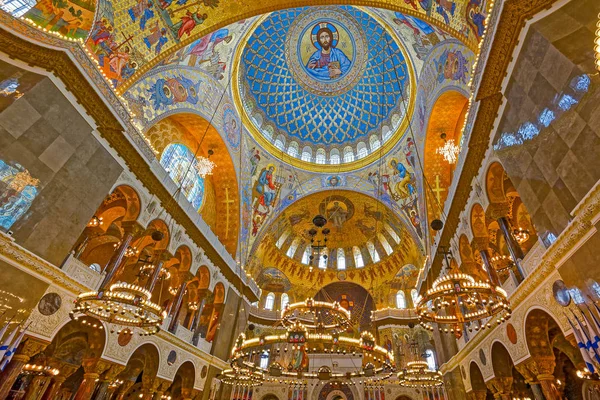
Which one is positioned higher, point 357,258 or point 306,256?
point 357,258

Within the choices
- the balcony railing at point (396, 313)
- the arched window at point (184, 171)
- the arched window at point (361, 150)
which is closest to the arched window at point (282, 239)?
the arched window at point (184, 171)

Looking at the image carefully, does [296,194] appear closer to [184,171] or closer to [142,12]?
[184,171]

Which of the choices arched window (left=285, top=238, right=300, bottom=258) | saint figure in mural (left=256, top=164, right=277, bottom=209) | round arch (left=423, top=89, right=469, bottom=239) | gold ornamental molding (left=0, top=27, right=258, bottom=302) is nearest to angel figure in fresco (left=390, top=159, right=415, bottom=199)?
round arch (left=423, top=89, right=469, bottom=239)

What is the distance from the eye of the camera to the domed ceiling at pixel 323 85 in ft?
69.5

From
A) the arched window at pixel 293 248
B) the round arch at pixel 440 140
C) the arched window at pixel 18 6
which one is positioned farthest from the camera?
the arched window at pixel 293 248

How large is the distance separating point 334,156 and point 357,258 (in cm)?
903

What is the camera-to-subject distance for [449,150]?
16344 mm

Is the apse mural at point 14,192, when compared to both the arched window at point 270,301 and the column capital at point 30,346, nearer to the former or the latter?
the column capital at point 30,346

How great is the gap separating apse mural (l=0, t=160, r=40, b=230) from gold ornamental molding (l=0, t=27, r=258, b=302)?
9.83 feet

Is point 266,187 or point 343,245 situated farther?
point 343,245

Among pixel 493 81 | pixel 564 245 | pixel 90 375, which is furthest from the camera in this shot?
pixel 90 375

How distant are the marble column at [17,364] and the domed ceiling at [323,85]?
16.7 meters

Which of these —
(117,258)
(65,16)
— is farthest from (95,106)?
(117,258)

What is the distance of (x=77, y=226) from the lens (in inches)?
377
